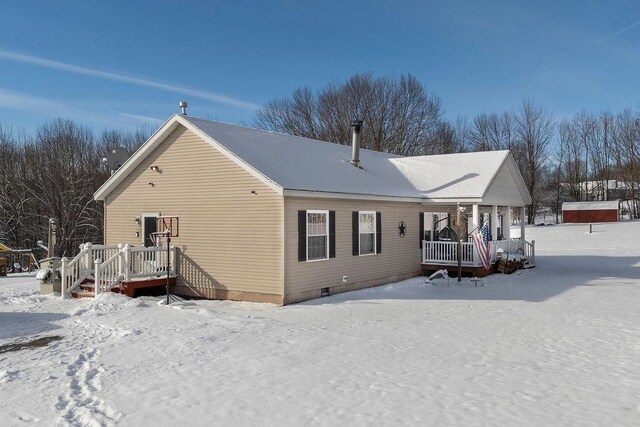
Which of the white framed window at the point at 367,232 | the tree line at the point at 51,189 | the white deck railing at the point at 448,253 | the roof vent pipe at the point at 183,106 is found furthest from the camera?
the tree line at the point at 51,189

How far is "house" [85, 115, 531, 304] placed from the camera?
1264 cm

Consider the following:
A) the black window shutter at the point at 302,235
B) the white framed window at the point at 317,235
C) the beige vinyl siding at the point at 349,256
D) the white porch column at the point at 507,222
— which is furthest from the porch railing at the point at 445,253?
the black window shutter at the point at 302,235

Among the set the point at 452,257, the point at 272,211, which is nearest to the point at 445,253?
the point at 452,257

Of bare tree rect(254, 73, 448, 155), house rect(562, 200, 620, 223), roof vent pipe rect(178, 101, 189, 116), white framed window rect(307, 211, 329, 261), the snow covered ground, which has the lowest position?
the snow covered ground

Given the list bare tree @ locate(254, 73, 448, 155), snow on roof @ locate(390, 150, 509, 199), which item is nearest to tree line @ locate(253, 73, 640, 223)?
bare tree @ locate(254, 73, 448, 155)

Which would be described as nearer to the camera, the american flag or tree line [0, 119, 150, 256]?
the american flag

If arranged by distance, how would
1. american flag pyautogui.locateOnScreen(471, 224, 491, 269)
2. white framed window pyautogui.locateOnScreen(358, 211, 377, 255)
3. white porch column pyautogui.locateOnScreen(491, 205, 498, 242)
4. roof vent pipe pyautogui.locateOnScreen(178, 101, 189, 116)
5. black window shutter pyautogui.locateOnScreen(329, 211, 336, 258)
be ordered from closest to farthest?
black window shutter pyautogui.locateOnScreen(329, 211, 336, 258)
roof vent pipe pyautogui.locateOnScreen(178, 101, 189, 116)
white framed window pyautogui.locateOnScreen(358, 211, 377, 255)
american flag pyautogui.locateOnScreen(471, 224, 491, 269)
white porch column pyautogui.locateOnScreen(491, 205, 498, 242)

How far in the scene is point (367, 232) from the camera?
15195 mm

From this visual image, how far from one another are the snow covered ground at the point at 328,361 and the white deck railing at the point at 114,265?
695 millimetres

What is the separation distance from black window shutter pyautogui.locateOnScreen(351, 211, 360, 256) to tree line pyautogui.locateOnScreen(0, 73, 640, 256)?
19.3 metres

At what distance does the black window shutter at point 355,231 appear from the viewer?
14.5m

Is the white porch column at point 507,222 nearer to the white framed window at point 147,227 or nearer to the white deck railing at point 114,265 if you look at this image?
the white deck railing at point 114,265

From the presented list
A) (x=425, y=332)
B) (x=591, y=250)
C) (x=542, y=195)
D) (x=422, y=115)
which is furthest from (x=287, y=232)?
(x=542, y=195)

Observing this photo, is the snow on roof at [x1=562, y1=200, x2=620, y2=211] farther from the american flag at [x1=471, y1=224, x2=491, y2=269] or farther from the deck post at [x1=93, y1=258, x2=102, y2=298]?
A: the deck post at [x1=93, y1=258, x2=102, y2=298]
